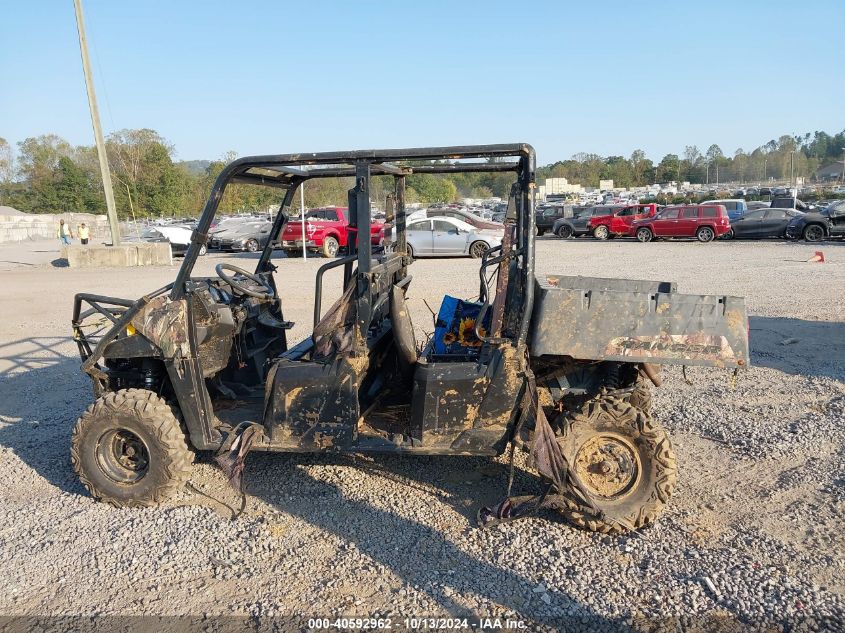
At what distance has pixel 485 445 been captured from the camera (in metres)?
3.85

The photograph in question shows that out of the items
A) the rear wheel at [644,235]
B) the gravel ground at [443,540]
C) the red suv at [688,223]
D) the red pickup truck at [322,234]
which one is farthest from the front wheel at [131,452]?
the rear wheel at [644,235]

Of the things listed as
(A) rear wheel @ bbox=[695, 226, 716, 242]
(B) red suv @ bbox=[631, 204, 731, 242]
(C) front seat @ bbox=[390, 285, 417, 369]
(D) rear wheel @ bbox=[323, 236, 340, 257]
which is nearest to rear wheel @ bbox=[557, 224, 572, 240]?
(B) red suv @ bbox=[631, 204, 731, 242]

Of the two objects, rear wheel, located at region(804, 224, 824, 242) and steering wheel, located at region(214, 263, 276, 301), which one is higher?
steering wheel, located at region(214, 263, 276, 301)

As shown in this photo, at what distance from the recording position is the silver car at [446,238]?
1980 cm

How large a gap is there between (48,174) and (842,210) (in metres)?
73.0

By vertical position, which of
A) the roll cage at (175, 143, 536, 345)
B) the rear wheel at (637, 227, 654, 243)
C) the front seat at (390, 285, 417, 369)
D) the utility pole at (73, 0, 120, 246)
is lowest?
the rear wheel at (637, 227, 654, 243)

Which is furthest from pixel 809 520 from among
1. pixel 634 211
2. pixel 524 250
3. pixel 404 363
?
pixel 634 211

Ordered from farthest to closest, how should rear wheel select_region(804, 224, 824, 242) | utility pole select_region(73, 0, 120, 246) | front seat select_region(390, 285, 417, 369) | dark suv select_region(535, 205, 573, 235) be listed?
dark suv select_region(535, 205, 573, 235) < rear wheel select_region(804, 224, 824, 242) < utility pole select_region(73, 0, 120, 246) < front seat select_region(390, 285, 417, 369)

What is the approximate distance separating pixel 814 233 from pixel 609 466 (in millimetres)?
23315

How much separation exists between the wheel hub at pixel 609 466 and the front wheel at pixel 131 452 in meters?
2.56

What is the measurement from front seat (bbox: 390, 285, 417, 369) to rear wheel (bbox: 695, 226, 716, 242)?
23933mm

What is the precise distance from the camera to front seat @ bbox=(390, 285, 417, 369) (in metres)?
4.07

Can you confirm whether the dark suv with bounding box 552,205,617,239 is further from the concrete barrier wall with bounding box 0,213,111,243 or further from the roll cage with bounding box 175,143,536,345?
the concrete barrier wall with bounding box 0,213,111,243

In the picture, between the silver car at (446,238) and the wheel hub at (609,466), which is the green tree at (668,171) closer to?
the silver car at (446,238)
